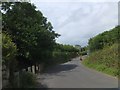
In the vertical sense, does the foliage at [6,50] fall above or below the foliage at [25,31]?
below

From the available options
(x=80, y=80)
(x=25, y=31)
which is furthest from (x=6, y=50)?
(x=25, y=31)

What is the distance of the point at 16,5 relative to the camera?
33.8 meters

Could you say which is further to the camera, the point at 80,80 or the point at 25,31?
the point at 25,31

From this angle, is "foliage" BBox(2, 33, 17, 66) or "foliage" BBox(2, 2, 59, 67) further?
"foliage" BBox(2, 2, 59, 67)

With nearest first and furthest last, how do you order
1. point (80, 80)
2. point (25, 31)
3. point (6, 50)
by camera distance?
1. point (6, 50)
2. point (80, 80)
3. point (25, 31)

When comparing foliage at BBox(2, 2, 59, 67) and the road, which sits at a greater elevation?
foliage at BBox(2, 2, 59, 67)

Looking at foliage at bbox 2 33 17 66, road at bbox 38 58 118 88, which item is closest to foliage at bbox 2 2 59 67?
road at bbox 38 58 118 88

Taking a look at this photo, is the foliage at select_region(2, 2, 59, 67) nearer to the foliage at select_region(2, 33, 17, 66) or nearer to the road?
the road

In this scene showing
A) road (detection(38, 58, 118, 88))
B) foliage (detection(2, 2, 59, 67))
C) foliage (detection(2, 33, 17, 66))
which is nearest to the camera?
foliage (detection(2, 33, 17, 66))

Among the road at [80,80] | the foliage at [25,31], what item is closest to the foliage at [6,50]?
the road at [80,80]

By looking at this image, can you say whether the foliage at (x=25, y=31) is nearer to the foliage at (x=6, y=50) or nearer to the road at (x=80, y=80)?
the road at (x=80, y=80)

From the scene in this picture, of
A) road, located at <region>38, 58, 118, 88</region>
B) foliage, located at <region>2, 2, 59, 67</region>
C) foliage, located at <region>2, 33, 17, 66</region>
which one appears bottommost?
road, located at <region>38, 58, 118, 88</region>

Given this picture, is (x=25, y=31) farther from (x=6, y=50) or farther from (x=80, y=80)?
(x=6, y=50)

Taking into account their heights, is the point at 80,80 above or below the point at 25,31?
below
